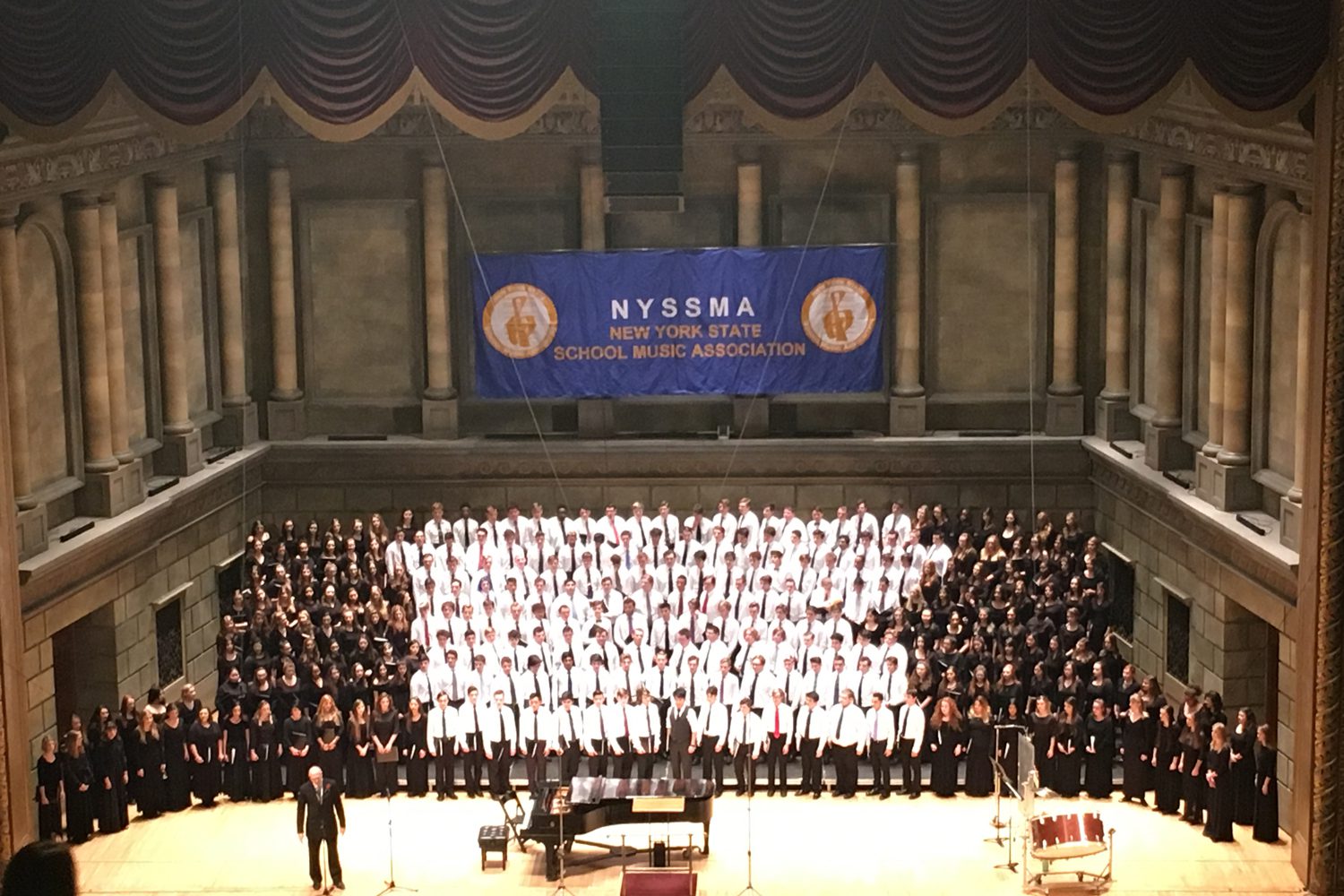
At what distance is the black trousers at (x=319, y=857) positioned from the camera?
15438mm

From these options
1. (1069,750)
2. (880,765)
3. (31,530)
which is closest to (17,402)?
(31,530)

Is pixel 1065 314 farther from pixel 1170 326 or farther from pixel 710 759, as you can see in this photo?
pixel 710 759

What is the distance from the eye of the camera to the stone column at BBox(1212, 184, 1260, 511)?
18.4 metres

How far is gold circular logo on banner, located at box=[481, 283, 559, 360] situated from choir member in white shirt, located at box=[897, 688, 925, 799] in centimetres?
696

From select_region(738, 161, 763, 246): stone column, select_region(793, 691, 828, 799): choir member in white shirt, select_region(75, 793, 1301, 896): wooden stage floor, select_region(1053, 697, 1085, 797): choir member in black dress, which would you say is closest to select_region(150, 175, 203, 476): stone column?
select_region(75, 793, 1301, 896): wooden stage floor

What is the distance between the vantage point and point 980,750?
1742 centimetres

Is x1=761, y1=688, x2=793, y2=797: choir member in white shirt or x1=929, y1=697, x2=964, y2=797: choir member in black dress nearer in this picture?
x1=929, y1=697, x2=964, y2=797: choir member in black dress

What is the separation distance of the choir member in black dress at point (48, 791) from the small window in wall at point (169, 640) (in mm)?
3264

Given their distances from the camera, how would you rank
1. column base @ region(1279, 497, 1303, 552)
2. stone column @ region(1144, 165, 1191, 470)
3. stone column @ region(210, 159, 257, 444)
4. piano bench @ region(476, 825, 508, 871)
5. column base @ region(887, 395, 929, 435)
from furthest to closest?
column base @ region(887, 395, 929, 435) < stone column @ region(210, 159, 257, 444) < stone column @ region(1144, 165, 1191, 470) < column base @ region(1279, 497, 1303, 552) < piano bench @ region(476, 825, 508, 871)

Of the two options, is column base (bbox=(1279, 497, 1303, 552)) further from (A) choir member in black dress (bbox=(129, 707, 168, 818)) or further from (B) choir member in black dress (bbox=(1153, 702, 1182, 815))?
(A) choir member in black dress (bbox=(129, 707, 168, 818))

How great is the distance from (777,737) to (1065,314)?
25.5ft

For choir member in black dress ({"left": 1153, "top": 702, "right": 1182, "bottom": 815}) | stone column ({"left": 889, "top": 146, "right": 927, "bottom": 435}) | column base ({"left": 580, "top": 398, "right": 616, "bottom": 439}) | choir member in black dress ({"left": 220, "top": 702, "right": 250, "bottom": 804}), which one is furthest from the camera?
column base ({"left": 580, "top": 398, "right": 616, "bottom": 439})

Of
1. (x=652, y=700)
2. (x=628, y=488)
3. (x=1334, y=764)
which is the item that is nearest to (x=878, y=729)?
(x=652, y=700)

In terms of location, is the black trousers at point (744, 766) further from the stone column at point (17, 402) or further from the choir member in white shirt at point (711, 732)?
the stone column at point (17, 402)
